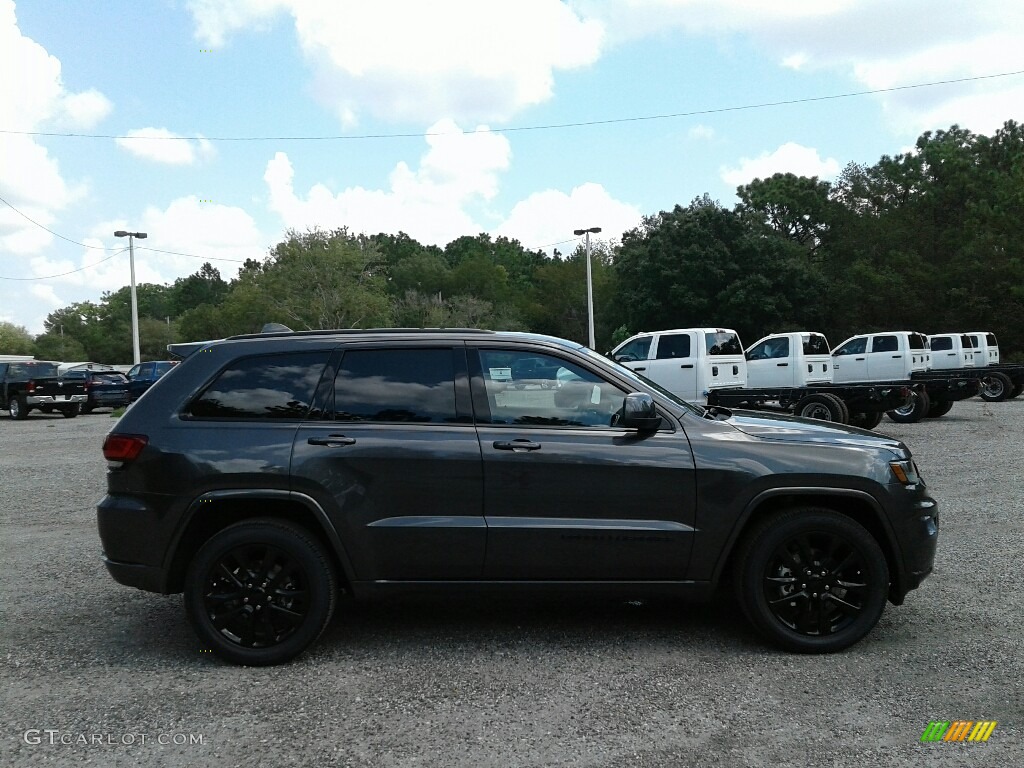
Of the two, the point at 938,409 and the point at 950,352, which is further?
the point at 950,352

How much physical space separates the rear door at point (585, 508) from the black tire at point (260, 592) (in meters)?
0.89

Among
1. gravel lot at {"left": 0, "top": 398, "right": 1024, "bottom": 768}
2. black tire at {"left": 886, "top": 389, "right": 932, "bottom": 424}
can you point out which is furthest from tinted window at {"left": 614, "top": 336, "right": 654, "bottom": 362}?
gravel lot at {"left": 0, "top": 398, "right": 1024, "bottom": 768}

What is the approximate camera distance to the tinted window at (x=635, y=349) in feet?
59.9

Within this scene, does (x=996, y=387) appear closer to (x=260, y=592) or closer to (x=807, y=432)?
(x=807, y=432)

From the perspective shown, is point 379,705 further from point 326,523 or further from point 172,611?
point 172,611

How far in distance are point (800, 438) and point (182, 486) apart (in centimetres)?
319

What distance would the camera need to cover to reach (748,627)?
4.77 metres

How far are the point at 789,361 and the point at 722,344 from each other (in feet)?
7.03

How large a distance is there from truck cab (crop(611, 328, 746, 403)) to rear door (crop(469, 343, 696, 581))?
13239 mm

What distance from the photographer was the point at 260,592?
4.30 m

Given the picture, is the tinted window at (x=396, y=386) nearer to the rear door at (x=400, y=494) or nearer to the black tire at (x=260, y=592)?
the rear door at (x=400, y=494)

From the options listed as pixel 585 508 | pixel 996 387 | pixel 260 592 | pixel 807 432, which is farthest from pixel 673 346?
pixel 260 592

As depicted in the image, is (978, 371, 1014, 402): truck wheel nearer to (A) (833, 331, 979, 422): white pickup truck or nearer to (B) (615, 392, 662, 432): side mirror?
(A) (833, 331, 979, 422): white pickup truck

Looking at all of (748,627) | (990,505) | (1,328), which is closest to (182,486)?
(748,627)
